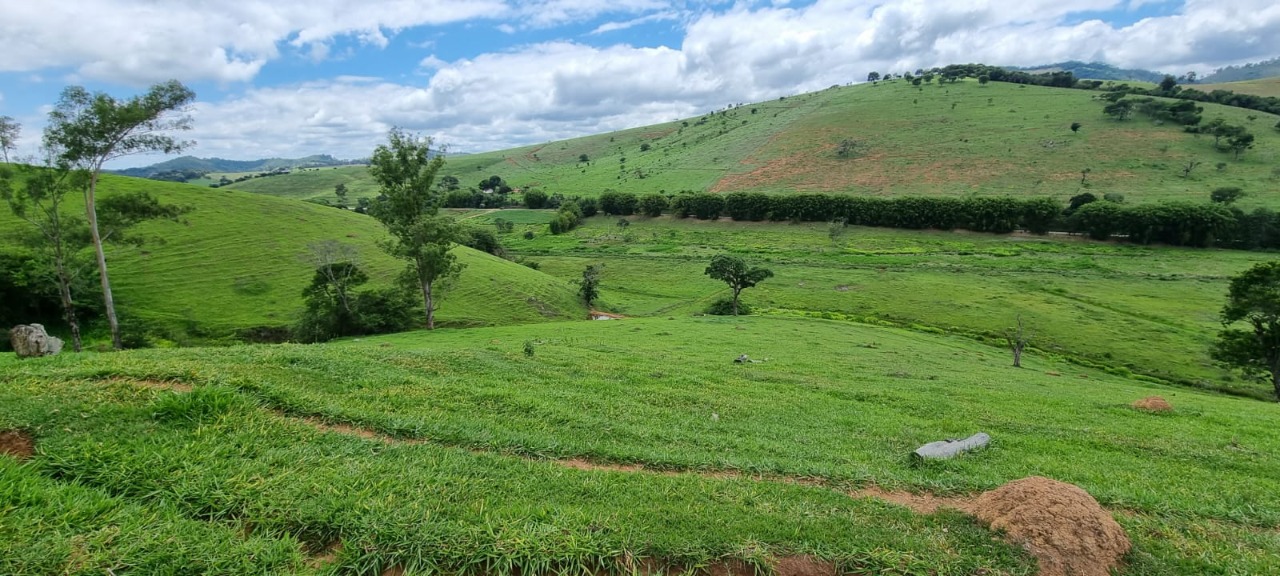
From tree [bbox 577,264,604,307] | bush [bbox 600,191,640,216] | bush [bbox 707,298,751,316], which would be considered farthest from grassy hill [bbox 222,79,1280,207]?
bush [bbox 707,298,751,316]

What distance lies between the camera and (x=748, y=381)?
62.3ft

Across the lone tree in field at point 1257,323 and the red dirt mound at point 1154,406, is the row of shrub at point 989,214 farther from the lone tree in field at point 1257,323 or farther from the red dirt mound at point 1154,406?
the red dirt mound at point 1154,406

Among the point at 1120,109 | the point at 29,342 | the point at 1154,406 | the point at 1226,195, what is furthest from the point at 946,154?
the point at 29,342

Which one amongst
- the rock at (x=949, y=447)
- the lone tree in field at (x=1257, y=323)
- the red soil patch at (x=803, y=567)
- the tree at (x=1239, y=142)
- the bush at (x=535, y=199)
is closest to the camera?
the red soil patch at (x=803, y=567)

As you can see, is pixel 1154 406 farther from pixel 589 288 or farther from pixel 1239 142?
pixel 1239 142

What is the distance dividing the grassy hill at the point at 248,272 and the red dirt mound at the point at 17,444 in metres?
38.1

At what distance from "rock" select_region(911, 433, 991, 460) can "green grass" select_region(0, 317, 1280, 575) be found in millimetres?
343

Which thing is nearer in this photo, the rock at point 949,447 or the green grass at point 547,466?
the green grass at point 547,466

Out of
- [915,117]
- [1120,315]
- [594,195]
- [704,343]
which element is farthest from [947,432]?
[915,117]

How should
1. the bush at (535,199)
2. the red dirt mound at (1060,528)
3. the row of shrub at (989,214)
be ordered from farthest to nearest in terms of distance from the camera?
the bush at (535,199) → the row of shrub at (989,214) → the red dirt mound at (1060,528)

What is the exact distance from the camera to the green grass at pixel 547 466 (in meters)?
5.62

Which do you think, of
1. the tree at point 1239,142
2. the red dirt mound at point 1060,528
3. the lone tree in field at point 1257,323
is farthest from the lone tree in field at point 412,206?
the tree at point 1239,142

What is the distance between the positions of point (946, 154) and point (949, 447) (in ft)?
462

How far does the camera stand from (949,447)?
11273 millimetres
